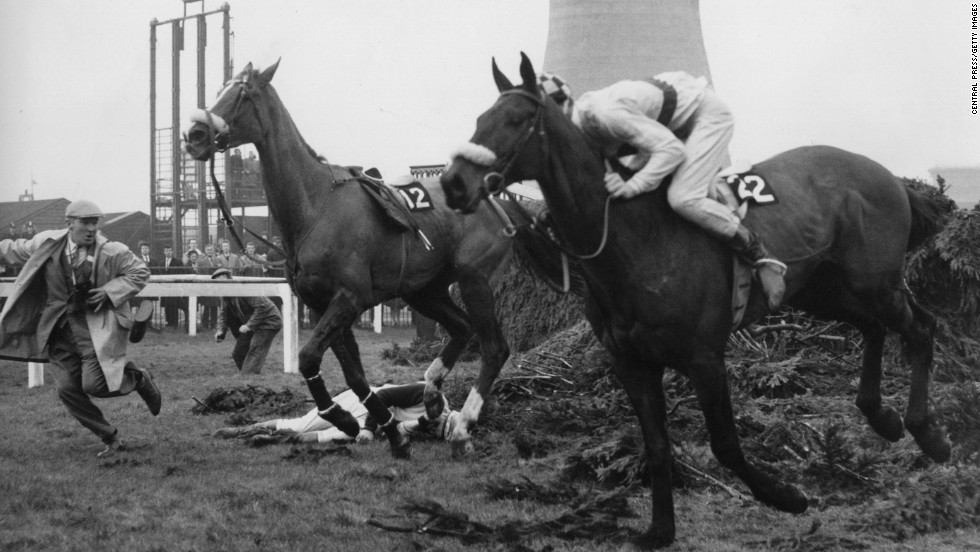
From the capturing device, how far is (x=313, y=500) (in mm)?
6102

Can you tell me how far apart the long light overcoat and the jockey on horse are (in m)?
4.37

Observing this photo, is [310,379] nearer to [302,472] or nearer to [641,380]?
[302,472]

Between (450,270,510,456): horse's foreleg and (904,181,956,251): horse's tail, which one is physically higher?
(904,181,956,251): horse's tail

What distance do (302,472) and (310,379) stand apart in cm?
66

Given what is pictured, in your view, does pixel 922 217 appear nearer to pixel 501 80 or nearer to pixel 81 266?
pixel 501 80

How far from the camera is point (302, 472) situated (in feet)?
22.9

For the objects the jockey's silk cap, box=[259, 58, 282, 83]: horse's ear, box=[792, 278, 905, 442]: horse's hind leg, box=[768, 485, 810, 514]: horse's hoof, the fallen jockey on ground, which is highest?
box=[259, 58, 282, 83]: horse's ear

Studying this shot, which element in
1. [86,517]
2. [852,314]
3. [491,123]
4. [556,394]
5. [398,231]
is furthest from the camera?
[556,394]

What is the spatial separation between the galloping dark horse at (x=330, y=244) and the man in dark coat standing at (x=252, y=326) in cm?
485

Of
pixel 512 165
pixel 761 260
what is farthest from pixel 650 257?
pixel 512 165

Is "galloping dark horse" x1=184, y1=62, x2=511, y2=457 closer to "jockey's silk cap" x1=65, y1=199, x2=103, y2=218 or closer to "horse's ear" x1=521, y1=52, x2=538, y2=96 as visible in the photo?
"jockey's silk cap" x1=65, y1=199, x2=103, y2=218

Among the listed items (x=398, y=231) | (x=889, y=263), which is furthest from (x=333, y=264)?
(x=889, y=263)

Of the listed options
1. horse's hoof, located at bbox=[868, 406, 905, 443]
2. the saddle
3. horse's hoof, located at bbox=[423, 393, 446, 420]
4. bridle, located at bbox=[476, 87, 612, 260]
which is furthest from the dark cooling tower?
bridle, located at bbox=[476, 87, 612, 260]

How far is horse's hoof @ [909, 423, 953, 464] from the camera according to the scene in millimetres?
5793
